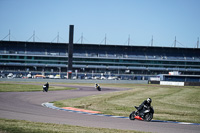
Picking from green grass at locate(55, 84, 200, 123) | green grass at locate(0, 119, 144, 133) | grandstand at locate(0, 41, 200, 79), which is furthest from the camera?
grandstand at locate(0, 41, 200, 79)

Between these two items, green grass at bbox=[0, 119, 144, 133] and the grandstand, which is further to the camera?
the grandstand

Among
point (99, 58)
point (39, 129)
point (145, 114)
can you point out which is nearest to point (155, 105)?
point (145, 114)

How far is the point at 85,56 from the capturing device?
122 m

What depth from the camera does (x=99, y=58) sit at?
404 ft

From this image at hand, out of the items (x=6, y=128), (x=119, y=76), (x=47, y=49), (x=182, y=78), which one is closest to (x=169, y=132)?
(x=6, y=128)

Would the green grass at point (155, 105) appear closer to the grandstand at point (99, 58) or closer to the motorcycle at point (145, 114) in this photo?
the motorcycle at point (145, 114)

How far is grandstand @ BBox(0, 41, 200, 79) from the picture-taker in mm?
119562

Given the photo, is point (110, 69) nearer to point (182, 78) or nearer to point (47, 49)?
point (47, 49)

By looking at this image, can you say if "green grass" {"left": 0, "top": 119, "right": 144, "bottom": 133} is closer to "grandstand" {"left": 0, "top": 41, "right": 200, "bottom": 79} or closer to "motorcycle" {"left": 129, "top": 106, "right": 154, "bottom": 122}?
"motorcycle" {"left": 129, "top": 106, "right": 154, "bottom": 122}

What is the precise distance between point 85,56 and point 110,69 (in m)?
11.8

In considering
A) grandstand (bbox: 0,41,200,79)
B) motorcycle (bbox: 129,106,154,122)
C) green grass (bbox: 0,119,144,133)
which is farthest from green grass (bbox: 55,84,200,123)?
grandstand (bbox: 0,41,200,79)

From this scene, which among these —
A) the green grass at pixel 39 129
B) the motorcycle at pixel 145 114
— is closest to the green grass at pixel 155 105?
the motorcycle at pixel 145 114

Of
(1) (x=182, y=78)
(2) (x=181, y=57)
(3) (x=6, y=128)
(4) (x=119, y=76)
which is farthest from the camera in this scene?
(2) (x=181, y=57)

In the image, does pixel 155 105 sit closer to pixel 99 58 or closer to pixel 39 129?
pixel 39 129
